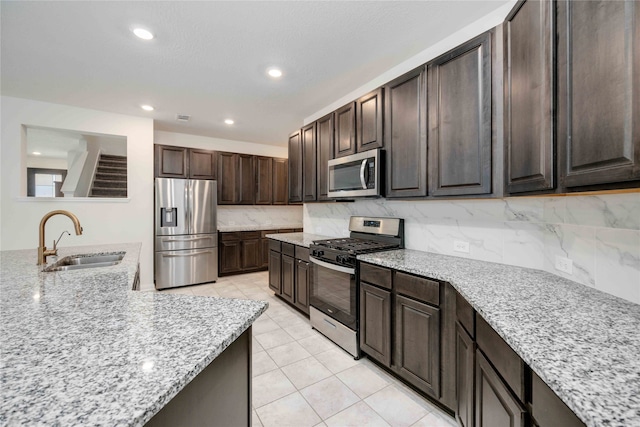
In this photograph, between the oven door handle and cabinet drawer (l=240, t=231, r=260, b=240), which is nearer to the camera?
the oven door handle

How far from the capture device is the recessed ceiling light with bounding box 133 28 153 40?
208 centimetres

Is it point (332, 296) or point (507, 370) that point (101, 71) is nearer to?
point (332, 296)

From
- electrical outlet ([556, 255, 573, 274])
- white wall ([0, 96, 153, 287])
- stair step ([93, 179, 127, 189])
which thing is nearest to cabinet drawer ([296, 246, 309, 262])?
electrical outlet ([556, 255, 573, 274])

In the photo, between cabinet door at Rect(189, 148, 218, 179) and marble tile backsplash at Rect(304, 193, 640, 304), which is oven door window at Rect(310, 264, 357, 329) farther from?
cabinet door at Rect(189, 148, 218, 179)

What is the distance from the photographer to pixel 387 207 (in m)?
2.83

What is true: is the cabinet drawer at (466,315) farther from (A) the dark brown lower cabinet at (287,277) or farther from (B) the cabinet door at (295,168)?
(B) the cabinet door at (295,168)

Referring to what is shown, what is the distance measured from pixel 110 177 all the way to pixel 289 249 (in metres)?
4.49

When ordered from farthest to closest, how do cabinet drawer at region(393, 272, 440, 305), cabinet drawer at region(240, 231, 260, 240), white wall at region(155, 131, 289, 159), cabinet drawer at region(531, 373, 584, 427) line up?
cabinet drawer at region(240, 231, 260, 240) → white wall at region(155, 131, 289, 159) → cabinet drawer at region(393, 272, 440, 305) → cabinet drawer at region(531, 373, 584, 427)

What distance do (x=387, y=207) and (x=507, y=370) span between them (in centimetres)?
195

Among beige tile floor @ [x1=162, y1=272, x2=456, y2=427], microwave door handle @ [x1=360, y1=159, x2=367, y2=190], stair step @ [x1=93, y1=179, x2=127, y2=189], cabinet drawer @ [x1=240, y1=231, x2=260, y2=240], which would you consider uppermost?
stair step @ [x1=93, y1=179, x2=127, y2=189]

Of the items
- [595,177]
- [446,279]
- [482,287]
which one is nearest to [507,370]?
[482,287]

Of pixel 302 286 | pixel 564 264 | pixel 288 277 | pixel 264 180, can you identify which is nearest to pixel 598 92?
pixel 564 264

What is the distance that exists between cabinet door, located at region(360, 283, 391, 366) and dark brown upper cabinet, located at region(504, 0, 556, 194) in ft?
3.67

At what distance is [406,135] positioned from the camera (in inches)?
87.3
